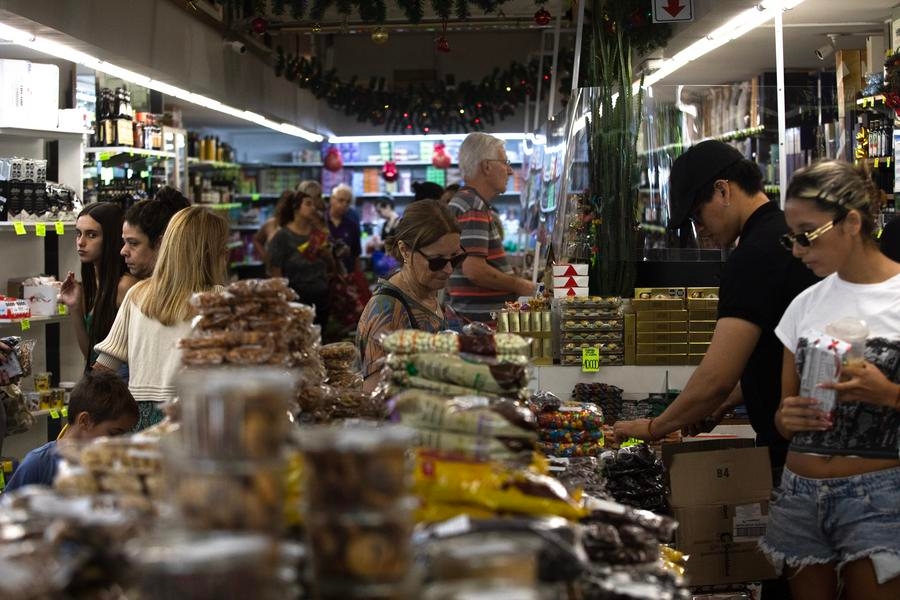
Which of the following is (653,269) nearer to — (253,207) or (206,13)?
(206,13)

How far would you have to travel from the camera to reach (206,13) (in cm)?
957

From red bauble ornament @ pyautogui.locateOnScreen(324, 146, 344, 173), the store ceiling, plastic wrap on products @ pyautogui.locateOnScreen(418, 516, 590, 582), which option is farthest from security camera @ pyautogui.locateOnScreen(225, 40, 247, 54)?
plastic wrap on products @ pyautogui.locateOnScreen(418, 516, 590, 582)

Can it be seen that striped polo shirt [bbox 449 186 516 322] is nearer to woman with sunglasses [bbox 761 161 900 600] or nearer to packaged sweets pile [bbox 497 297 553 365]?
packaged sweets pile [bbox 497 297 553 365]

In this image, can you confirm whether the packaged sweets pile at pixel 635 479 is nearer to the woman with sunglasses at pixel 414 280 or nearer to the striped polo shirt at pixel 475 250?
the woman with sunglasses at pixel 414 280

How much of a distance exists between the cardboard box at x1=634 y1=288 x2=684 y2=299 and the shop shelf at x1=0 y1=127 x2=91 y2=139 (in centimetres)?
389

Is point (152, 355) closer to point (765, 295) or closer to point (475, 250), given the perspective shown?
point (765, 295)

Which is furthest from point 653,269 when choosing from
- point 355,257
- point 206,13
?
point 355,257

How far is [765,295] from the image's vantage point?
329cm

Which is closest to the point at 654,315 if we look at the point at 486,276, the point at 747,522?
the point at 486,276

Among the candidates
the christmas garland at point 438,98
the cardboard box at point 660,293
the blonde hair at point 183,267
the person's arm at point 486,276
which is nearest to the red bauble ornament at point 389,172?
the christmas garland at point 438,98

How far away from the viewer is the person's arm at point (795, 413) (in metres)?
2.76

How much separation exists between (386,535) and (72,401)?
8.62 feet

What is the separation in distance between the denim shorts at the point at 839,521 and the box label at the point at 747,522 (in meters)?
0.40

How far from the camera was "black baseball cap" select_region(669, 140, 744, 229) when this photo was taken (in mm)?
3449
